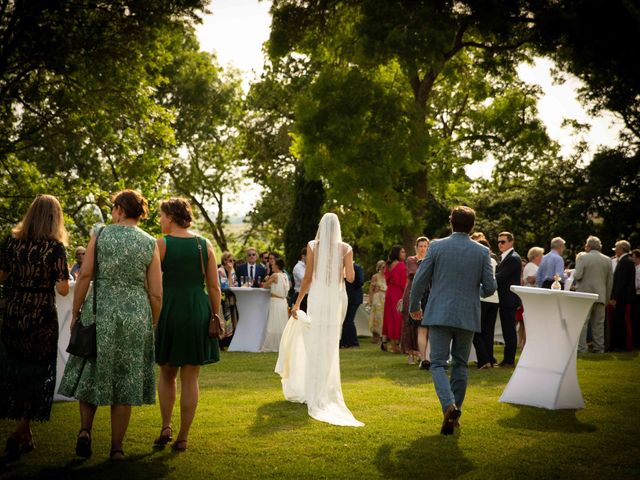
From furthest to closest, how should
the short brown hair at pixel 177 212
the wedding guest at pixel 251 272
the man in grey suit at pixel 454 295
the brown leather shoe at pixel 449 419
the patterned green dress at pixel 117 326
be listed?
the wedding guest at pixel 251 272 < the man in grey suit at pixel 454 295 < the brown leather shoe at pixel 449 419 < the short brown hair at pixel 177 212 < the patterned green dress at pixel 117 326

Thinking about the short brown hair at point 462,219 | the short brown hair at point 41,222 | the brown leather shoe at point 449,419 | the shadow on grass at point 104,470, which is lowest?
the shadow on grass at point 104,470

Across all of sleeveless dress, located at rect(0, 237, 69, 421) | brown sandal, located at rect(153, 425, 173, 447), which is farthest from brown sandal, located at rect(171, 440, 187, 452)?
sleeveless dress, located at rect(0, 237, 69, 421)

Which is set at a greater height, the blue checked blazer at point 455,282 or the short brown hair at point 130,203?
the short brown hair at point 130,203

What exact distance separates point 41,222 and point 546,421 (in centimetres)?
543

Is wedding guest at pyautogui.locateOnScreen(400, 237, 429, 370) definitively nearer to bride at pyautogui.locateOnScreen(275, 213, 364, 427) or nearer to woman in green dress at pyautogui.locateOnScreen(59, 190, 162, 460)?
bride at pyautogui.locateOnScreen(275, 213, 364, 427)

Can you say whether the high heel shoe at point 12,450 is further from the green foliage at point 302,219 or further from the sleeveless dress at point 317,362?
the green foliage at point 302,219

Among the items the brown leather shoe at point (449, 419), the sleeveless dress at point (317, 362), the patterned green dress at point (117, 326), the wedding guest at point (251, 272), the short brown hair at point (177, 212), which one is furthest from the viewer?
the wedding guest at point (251, 272)

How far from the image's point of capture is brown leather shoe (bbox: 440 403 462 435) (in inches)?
304

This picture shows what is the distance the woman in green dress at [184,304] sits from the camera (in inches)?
272

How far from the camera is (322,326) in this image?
9.46 meters

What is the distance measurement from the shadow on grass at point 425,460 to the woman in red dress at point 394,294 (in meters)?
8.93

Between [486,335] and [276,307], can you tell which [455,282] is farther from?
[276,307]

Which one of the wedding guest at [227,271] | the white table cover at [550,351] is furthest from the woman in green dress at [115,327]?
the wedding guest at [227,271]

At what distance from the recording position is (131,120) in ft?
80.7
